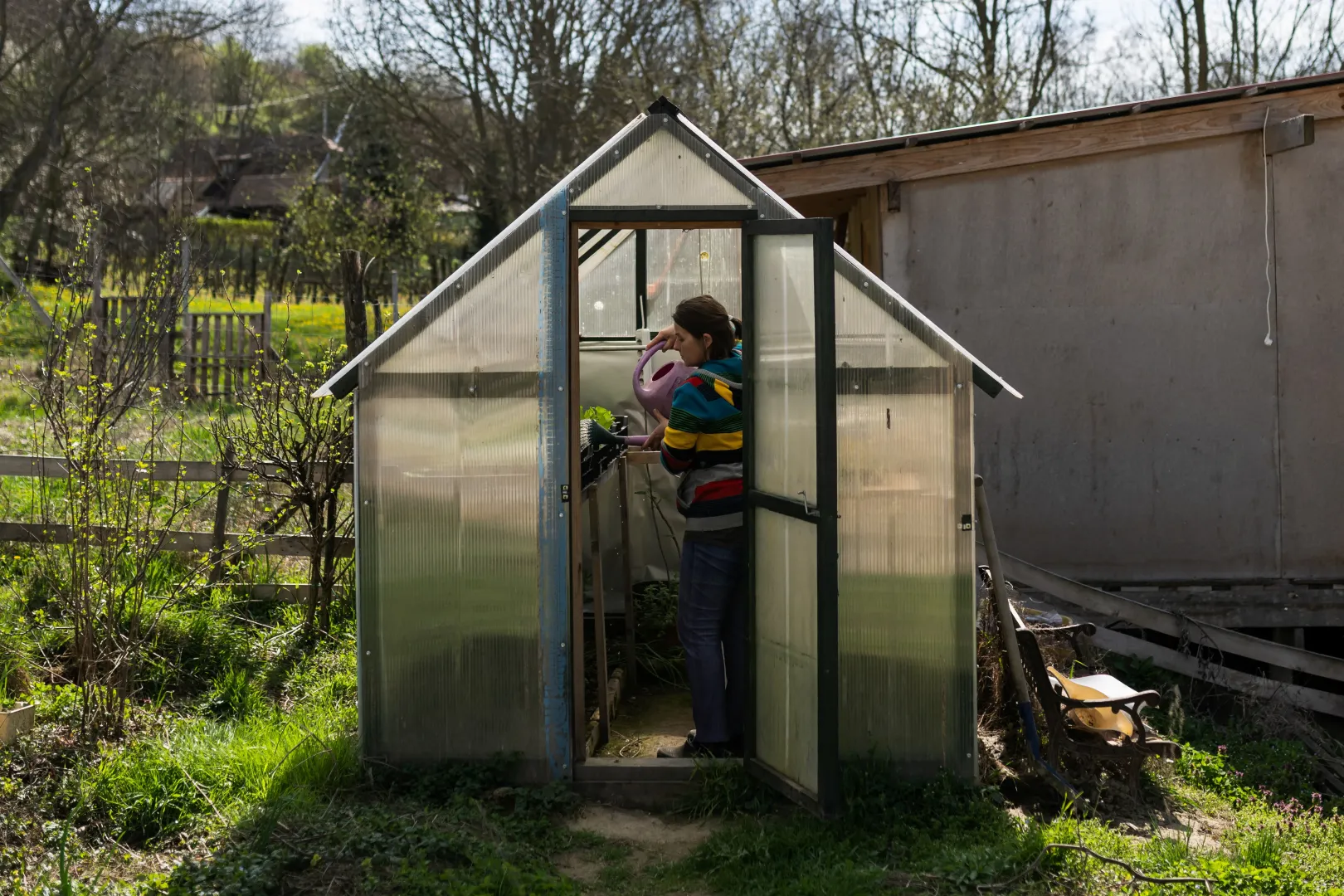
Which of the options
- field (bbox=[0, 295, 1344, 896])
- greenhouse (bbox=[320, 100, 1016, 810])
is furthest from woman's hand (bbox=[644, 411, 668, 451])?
field (bbox=[0, 295, 1344, 896])

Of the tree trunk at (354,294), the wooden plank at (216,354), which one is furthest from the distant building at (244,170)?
the tree trunk at (354,294)

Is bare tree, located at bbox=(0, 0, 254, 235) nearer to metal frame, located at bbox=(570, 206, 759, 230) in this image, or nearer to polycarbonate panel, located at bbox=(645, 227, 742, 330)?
polycarbonate panel, located at bbox=(645, 227, 742, 330)

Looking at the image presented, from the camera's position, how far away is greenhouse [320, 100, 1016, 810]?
4.93 m

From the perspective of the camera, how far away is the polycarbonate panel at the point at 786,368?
4645mm

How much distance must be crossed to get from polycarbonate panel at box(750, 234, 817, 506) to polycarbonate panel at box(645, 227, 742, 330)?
2.40 metres

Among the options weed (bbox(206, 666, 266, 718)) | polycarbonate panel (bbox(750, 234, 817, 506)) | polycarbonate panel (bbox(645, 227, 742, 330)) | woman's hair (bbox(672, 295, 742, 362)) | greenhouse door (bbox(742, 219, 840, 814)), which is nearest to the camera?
greenhouse door (bbox(742, 219, 840, 814))

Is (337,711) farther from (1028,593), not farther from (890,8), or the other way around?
(890,8)

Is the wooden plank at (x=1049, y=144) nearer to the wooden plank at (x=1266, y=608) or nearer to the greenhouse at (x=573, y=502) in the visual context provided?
the wooden plank at (x=1266, y=608)

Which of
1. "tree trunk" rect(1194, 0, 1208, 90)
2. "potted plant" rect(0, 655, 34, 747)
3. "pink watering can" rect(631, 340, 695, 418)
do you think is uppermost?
"tree trunk" rect(1194, 0, 1208, 90)

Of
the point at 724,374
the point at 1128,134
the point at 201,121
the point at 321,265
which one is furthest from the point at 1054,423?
the point at 201,121

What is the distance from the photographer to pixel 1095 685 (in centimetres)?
558

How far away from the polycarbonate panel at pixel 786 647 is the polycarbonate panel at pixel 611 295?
3.10m

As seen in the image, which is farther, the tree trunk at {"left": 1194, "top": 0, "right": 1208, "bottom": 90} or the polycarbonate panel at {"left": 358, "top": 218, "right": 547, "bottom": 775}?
the tree trunk at {"left": 1194, "top": 0, "right": 1208, "bottom": 90}

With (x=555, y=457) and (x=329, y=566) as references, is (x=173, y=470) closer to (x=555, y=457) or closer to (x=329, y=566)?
(x=329, y=566)
